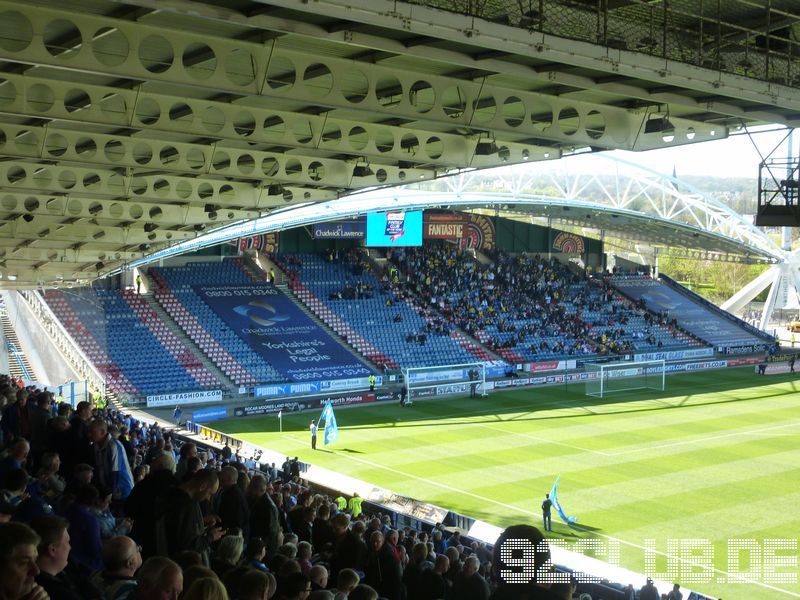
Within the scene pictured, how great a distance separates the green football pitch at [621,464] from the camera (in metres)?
21.4

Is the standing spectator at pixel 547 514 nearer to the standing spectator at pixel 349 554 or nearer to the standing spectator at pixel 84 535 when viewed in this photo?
the standing spectator at pixel 349 554

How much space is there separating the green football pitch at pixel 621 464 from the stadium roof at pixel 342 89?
31.3ft

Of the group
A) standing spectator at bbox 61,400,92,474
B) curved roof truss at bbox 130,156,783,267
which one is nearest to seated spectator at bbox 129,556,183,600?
standing spectator at bbox 61,400,92,474

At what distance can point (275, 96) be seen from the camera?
11.8 metres

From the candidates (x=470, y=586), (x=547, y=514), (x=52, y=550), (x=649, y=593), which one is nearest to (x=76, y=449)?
(x=470, y=586)

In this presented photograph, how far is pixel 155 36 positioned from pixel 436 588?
6.90 meters

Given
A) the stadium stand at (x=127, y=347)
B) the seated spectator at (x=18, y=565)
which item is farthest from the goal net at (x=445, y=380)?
the seated spectator at (x=18, y=565)

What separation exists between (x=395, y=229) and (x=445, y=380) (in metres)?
10.1

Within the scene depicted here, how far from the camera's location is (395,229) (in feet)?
164

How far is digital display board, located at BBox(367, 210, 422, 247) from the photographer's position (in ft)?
162

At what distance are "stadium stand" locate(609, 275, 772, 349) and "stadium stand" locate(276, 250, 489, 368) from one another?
1763cm

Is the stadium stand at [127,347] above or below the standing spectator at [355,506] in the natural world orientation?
above

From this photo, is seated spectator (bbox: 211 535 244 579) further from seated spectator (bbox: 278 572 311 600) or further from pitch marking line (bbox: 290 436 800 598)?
pitch marking line (bbox: 290 436 800 598)

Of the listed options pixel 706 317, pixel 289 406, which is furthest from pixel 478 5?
pixel 706 317
